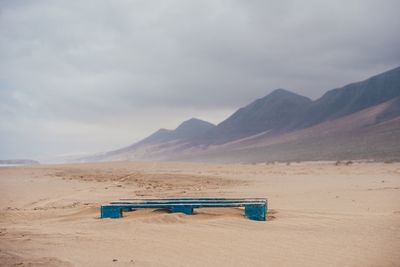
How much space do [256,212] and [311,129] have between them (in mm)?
102062

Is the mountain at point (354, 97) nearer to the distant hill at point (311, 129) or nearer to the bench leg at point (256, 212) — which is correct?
the distant hill at point (311, 129)

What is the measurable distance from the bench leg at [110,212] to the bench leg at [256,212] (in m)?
2.76

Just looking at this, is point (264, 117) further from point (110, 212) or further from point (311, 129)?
point (110, 212)

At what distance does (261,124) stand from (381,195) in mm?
136071

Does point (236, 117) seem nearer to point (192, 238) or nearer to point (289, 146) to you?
point (289, 146)

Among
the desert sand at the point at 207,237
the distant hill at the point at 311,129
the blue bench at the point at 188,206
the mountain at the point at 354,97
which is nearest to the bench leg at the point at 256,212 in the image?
the blue bench at the point at 188,206

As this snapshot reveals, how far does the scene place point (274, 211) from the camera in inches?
395

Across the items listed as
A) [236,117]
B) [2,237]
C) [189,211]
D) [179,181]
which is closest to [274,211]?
[189,211]

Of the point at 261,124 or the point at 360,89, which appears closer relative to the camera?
the point at 360,89

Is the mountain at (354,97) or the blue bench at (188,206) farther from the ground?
the mountain at (354,97)

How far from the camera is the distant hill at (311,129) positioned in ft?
224

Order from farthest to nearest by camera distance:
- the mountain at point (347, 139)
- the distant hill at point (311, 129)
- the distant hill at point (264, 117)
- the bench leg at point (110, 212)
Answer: the distant hill at point (264, 117), the distant hill at point (311, 129), the mountain at point (347, 139), the bench leg at point (110, 212)

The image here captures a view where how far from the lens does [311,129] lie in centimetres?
10700

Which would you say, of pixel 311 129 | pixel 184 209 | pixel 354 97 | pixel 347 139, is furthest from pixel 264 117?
pixel 184 209
